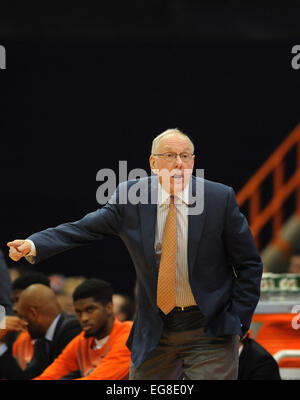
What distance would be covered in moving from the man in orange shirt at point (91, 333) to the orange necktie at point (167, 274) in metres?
1.56

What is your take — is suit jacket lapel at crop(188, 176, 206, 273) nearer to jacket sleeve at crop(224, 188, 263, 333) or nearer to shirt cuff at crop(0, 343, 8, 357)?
jacket sleeve at crop(224, 188, 263, 333)

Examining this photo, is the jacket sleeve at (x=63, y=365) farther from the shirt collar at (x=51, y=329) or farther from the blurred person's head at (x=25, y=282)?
the blurred person's head at (x=25, y=282)

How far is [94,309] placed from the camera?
5137 millimetres

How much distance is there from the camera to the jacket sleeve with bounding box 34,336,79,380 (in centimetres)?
523

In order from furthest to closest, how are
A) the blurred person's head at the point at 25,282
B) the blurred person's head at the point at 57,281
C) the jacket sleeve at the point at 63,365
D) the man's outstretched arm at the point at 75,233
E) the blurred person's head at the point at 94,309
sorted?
the blurred person's head at the point at 57,281
the blurred person's head at the point at 25,282
the jacket sleeve at the point at 63,365
the blurred person's head at the point at 94,309
the man's outstretched arm at the point at 75,233

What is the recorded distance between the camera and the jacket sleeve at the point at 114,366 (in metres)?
4.75

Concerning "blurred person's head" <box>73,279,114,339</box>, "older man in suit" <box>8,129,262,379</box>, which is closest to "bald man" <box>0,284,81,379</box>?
"blurred person's head" <box>73,279,114,339</box>

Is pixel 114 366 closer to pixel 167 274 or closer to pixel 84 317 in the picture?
pixel 84 317

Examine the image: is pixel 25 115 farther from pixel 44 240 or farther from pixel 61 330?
pixel 44 240

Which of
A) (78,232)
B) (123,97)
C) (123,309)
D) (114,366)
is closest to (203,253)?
(78,232)

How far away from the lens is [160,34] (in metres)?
11.4

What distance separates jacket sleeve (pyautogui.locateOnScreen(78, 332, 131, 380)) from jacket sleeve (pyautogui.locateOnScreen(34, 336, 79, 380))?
0.41m

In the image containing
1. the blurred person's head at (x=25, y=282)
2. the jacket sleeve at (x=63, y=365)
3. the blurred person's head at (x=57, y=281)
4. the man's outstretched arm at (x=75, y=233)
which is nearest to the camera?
the man's outstretched arm at (x=75, y=233)

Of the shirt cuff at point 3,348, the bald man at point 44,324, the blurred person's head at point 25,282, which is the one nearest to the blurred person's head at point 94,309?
the bald man at point 44,324
